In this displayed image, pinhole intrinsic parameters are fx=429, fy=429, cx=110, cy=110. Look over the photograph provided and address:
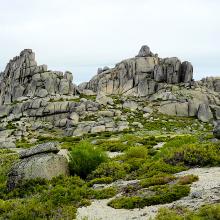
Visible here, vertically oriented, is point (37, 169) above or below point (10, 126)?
above

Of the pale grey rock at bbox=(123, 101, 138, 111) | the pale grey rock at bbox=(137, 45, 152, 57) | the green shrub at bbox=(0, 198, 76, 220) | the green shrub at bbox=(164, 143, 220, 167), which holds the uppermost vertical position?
the pale grey rock at bbox=(137, 45, 152, 57)

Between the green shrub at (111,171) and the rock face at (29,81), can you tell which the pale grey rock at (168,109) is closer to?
the rock face at (29,81)

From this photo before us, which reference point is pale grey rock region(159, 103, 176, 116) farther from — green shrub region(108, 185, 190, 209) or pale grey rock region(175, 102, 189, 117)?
green shrub region(108, 185, 190, 209)

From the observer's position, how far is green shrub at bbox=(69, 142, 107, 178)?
2923 centimetres

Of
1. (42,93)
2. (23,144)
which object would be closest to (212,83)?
(42,93)

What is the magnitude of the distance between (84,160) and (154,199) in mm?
11176

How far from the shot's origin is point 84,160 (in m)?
29.9

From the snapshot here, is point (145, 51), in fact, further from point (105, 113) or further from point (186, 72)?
point (105, 113)

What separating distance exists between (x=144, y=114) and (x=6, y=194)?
7147cm

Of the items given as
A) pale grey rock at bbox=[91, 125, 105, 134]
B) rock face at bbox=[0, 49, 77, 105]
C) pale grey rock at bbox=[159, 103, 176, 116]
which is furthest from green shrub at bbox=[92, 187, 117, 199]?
rock face at bbox=[0, 49, 77, 105]

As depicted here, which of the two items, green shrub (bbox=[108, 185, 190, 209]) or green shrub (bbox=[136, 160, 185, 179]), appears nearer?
green shrub (bbox=[108, 185, 190, 209])

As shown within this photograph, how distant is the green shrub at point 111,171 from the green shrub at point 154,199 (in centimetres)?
673

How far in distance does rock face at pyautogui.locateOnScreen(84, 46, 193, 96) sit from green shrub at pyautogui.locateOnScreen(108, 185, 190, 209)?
94209mm

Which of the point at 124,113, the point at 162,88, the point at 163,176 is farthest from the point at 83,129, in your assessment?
the point at 163,176
